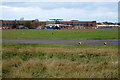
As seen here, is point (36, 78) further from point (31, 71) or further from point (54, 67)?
point (54, 67)

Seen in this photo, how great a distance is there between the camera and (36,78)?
24.3 feet

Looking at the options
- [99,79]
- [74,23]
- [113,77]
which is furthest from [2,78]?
[74,23]

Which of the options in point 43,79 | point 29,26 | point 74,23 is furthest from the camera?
point 74,23

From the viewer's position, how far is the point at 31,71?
831cm

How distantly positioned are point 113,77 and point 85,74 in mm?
918

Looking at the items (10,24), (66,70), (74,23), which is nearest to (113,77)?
(66,70)

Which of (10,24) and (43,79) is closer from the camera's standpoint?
(43,79)

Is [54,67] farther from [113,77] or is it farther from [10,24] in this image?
[10,24]

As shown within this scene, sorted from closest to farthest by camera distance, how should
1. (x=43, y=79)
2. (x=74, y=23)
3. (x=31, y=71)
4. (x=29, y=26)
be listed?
(x=43, y=79)
(x=31, y=71)
(x=29, y=26)
(x=74, y=23)

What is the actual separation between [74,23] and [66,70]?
173906 millimetres

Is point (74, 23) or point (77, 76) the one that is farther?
point (74, 23)

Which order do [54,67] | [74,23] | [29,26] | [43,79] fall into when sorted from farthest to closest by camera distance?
[74,23] < [29,26] < [54,67] < [43,79]

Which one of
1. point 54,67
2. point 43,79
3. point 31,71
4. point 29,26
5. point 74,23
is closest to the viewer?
point 43,79

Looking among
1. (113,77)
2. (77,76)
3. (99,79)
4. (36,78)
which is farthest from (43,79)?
(113,77)
